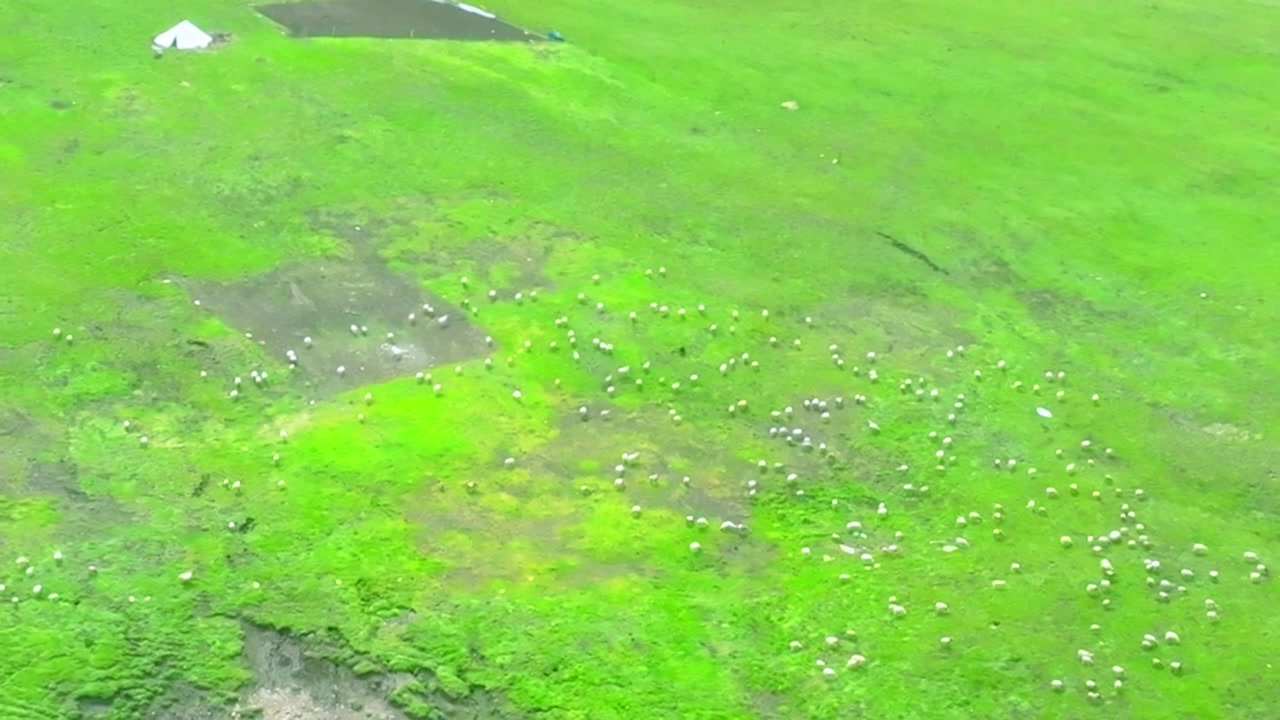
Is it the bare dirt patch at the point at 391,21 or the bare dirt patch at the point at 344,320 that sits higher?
the bare dirt patch at the point at 391,21

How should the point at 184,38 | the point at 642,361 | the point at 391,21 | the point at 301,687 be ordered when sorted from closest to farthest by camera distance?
1. the point at 301,687
2. the point at 642,361
3. the point at 184,38
4. the point at 391,21

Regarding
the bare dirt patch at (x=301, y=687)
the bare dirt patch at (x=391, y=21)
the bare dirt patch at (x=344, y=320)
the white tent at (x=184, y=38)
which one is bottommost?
the bare dirt patch at (x=301, y=687)

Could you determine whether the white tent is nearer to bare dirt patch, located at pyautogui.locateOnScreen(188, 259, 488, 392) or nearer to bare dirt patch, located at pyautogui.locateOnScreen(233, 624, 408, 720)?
bare dirt patch, located at pyautogui.locateOnScreen(188, 259, 488, 392)

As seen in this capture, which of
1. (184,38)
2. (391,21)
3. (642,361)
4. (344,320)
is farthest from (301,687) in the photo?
(391,21)

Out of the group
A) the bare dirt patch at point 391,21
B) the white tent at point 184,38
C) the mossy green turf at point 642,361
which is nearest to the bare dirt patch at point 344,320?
the mossy green turf at point 642,361

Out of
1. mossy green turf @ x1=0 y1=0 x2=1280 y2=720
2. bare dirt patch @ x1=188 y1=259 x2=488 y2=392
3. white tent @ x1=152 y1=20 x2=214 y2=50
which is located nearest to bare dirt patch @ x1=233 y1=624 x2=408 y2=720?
mossy green turf @ x1=0 y1=0 x2=1280 y2=720

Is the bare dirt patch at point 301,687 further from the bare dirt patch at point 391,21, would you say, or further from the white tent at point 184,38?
the bare dirt patch at point 391,21

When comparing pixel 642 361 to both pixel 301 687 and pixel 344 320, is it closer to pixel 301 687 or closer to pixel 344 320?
pixel 344 320
